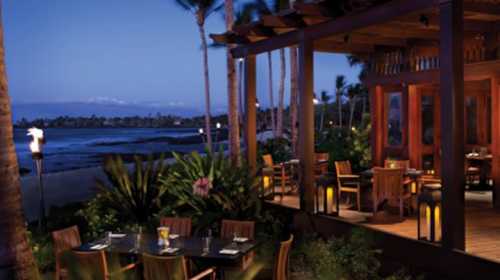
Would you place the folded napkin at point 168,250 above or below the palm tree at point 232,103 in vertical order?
below

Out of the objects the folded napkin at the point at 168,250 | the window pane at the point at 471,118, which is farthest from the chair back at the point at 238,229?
the window pane at the point at 471,118

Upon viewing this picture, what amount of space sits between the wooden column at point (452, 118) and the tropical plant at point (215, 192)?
3.50 metres

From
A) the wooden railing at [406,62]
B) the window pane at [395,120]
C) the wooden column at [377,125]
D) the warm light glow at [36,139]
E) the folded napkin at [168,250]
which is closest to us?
the folded napkin at [168,250]

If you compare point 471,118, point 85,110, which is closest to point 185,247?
point 471,118

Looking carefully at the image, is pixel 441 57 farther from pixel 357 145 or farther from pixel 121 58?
pixel 121 58

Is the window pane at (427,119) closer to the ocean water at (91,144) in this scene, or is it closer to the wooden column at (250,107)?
the wooden column at (250,107)

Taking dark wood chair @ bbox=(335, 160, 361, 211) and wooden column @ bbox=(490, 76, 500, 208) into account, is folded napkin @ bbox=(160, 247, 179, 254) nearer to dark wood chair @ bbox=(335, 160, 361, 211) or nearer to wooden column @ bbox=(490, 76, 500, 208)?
dark wood chair @ bbox=(335, 160, 361, 211)

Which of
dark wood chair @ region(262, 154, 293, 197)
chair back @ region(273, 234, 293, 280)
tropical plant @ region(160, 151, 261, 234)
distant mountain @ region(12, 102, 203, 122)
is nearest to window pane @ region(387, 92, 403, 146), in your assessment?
dark wood chair @ region(262, 154, 293, 197)

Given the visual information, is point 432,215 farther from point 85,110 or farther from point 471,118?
point 85,110

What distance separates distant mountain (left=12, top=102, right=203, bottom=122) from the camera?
9144 cm

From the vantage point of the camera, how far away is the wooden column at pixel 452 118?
6020 mm

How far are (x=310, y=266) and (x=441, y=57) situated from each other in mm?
3133

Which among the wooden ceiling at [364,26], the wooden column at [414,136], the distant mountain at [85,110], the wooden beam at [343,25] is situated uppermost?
the distant mountain at [85,110]

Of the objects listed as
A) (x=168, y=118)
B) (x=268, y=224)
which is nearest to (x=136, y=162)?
(x=268, y=224)
